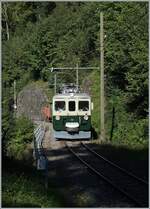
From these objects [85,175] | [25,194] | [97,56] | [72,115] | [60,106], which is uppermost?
[97,56]

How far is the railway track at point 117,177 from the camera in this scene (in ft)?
51.4

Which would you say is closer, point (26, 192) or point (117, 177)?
point (26, 192)

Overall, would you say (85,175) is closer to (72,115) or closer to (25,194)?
(25,194)

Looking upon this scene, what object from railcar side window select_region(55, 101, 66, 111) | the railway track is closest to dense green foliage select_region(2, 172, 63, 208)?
the railway track

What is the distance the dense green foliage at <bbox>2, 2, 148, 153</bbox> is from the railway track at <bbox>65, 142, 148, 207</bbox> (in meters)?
3.40

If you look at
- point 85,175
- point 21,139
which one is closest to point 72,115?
point 21,139

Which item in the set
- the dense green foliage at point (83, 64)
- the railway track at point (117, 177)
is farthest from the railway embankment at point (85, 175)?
the dense green foliage at point (83, 64)

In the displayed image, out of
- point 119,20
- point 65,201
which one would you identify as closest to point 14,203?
point 65,201

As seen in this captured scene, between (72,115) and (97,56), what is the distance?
21256 millimetres

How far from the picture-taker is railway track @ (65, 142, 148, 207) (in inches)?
617

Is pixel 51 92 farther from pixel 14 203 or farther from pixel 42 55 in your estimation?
pixel 14 203

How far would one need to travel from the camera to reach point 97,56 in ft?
184

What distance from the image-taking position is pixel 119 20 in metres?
41.2

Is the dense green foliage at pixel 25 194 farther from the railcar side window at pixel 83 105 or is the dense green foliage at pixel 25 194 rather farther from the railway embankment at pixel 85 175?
the railcar side window at pixel 83 105
